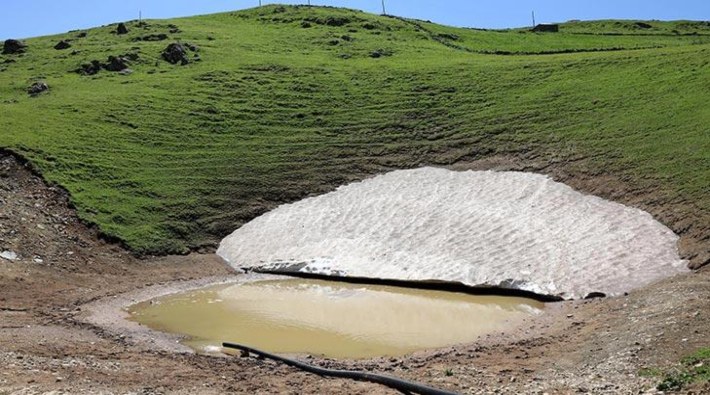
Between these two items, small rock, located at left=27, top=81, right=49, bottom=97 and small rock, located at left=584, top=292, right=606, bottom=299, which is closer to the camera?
small rock, located at left=584, top=292, right=606, bottom=299

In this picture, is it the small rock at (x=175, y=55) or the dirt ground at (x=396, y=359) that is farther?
the small rock at (x=175, y=55)

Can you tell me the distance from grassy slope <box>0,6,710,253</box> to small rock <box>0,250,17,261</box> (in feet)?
14.0

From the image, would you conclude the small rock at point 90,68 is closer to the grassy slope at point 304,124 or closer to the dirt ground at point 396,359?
the grassy slope at point 304,124

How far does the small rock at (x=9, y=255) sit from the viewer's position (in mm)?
27188

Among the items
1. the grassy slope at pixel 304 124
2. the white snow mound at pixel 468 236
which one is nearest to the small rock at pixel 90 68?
the grassy slope at pixel 304 124

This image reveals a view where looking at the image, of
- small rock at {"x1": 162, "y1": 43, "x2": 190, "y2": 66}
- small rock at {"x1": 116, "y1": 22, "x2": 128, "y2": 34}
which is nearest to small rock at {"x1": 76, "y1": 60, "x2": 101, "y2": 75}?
small rock at {"x1": 162, "y1": 43, "x2": 190, "y2": 66}

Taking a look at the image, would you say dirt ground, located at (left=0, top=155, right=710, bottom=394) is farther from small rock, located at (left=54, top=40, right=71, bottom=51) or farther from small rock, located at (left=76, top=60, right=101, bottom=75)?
small rock, located at (left=54, top=40, right=71, bottom=51)

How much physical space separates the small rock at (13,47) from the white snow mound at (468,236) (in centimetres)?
3989

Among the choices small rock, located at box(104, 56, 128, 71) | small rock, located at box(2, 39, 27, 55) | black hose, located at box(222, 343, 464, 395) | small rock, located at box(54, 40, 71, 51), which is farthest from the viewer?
small rock, located at box(54, 40, 71, 51)

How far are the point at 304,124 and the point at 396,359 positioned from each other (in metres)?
28.0

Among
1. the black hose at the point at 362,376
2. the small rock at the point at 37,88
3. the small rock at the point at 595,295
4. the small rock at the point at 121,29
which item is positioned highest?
the small rock at the point at 121,29

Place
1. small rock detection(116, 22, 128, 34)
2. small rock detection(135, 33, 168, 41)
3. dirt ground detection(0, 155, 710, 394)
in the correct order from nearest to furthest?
1. dirt ground detection(0, 155, 710, 394)
2. small rock detection(135, 33, 168, 41)
3. small rock detection(116, 22, 128, 34)

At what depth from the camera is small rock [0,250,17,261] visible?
2719 centimetres

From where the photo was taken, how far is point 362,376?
14773 mm
